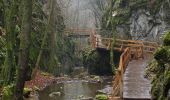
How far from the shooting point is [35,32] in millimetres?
30078

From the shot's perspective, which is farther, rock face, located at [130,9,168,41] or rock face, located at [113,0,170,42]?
rock face, located at [130,9,168,41]

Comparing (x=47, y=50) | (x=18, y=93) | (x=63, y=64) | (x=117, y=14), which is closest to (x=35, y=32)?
(x=47, y=50)

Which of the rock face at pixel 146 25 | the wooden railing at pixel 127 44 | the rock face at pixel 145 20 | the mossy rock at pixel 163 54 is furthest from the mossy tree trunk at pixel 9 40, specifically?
the rock face at pixel 146 25

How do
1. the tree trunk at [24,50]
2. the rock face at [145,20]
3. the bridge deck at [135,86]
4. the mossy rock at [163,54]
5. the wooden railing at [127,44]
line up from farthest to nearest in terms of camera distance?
1. the rock face at [145,20]
2. the wooden railing at [127,44]
3. the bridge deck at [135,86]
4. the tree trunk at [24,50]
5. the mossy rock at [163,54]

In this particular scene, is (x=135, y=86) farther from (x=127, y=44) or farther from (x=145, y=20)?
(x=145, y=20)

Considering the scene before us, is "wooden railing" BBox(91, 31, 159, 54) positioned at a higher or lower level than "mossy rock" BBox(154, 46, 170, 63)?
lower

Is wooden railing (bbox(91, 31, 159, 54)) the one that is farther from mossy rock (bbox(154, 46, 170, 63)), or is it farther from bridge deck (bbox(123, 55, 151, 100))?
mossy rock (bbox(154, 46, 170, 63))

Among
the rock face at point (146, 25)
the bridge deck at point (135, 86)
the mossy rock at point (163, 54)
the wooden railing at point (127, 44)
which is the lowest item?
the bridge deck at point (135, 86)

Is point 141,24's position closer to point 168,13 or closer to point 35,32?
point 168,13

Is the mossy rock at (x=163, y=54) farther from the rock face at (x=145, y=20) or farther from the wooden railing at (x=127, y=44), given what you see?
the rock face at (x=145, y=20)

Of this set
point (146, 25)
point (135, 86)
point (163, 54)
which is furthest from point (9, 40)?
point (146, 25)

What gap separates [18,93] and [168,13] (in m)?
23.2

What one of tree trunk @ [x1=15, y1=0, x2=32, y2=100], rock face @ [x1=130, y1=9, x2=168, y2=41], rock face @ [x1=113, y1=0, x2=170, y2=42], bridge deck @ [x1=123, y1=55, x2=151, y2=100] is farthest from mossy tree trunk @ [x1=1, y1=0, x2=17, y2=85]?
rock face @ [x1=130, y1=9, x2=168, y2=41]

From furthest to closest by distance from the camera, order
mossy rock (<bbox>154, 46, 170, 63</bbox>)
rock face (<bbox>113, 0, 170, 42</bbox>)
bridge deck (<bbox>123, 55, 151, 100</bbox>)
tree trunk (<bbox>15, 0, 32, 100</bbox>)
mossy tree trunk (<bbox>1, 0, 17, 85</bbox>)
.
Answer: rock face (<bbox>113, 0, 170, 42</bbox>) → mossy tree trunk (<bbox>1, 0, 17, 85</bbox>) → bridge deck (<bbox>123, 55, 151, 100</bbox>) → tree trunk (<bbox>15, 0, 32, 100</bbox>) → mossy rock (<bbox>154, 46, 170, 63</bbox>)
